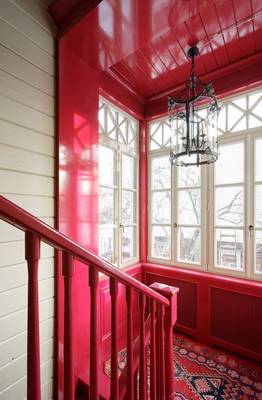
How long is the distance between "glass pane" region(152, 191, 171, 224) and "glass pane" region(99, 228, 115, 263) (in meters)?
0.72

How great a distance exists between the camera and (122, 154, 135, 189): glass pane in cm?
272

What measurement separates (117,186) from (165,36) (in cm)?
150

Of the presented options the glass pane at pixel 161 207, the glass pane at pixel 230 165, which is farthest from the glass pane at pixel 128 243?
the glass pane at pixel 230 165

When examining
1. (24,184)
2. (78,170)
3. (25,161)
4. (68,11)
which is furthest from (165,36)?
(24,184)

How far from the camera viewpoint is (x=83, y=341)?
68.5 inches

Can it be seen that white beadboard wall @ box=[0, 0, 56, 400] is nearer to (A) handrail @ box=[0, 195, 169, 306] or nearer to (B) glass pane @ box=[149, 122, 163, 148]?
(A) handrail @ box=[0, 195, 169, 306]

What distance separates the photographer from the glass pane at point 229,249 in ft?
7.80

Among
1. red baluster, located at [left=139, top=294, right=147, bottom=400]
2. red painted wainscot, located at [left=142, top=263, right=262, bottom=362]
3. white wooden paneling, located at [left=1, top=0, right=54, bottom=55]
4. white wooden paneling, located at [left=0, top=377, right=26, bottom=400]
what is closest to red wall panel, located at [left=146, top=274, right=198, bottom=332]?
red painted wainscot, located at [left=142, top=263, right=262, bottom=362]

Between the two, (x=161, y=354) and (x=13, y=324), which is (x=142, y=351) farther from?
(x=13, y=324)

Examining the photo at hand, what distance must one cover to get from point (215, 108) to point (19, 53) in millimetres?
1313

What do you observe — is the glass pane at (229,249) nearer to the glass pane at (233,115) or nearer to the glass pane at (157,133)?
the glass pane at (233,115)

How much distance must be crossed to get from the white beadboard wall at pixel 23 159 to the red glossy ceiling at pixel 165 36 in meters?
0.29

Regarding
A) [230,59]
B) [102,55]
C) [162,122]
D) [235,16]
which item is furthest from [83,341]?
[230,59]

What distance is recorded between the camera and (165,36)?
1.85 metres
